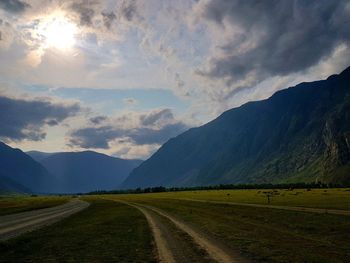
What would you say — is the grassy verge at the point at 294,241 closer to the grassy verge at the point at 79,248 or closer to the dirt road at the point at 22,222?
the grassy verge at the point at 79,248

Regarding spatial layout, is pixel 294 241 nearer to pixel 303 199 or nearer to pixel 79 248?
pixel 79 248

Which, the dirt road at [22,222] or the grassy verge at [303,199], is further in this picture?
the grassy verge at [303,199]

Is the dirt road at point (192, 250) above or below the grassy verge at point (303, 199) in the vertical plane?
below

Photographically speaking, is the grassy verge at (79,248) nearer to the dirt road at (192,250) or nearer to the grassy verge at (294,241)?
the dirt road at (192,250)

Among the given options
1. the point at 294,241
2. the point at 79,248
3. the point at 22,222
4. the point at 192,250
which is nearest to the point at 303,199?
the point at 22,222

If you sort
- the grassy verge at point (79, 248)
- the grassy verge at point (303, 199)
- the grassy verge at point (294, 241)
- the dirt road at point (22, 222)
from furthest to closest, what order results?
1. the grassy verge at point (303, 199)
2. the dirt road at point (22, 222)
3. the grassy verge at point (79, 248)
4. the grassy verge at point (294, 241)

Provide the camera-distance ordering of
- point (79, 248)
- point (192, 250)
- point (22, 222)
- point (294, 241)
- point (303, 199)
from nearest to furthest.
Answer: point (192, 250) < point (79, 248) < point (294, 241) < point (22, 222) < point (303, 199)

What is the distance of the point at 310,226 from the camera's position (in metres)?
38.6

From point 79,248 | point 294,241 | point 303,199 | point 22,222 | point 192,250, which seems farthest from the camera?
point 303,199

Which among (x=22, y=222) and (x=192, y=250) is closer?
(x=192, y=250)

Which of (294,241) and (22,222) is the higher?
(22,222)

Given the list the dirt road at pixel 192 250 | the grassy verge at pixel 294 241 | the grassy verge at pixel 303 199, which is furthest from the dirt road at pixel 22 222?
the grassy verge at pixel 303 199

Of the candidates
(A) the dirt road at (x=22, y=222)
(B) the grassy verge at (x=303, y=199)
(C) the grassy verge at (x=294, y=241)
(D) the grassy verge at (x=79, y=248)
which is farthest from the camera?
(B) the grassy verge at (x=303, y=199)

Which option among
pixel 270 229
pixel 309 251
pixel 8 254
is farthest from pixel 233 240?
pixel 8 254
